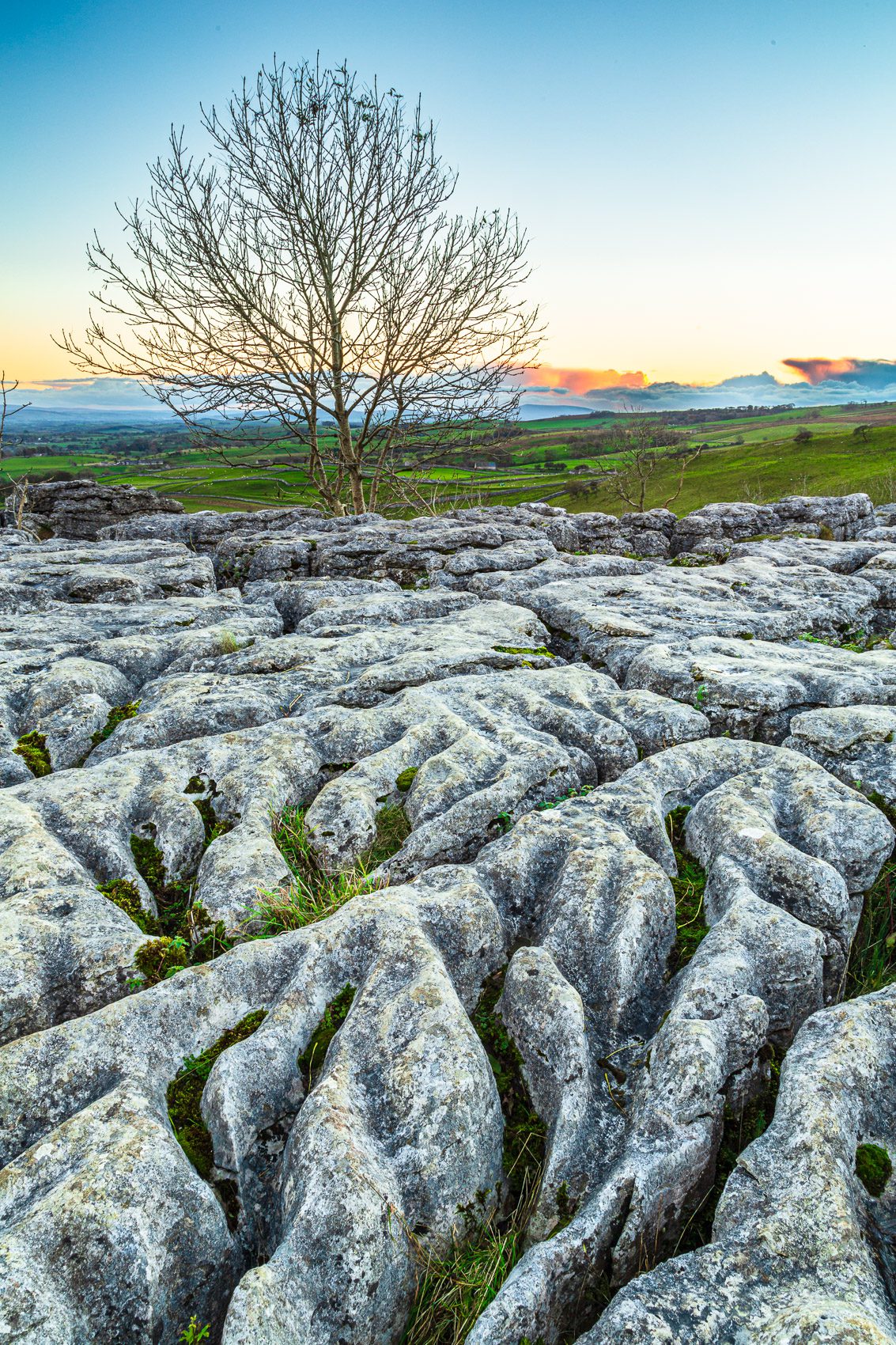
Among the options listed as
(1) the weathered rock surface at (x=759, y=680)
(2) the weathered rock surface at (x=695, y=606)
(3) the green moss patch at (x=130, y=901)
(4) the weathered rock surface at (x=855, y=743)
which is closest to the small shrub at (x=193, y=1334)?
(3) the green moss patch at (x=130, y=901)

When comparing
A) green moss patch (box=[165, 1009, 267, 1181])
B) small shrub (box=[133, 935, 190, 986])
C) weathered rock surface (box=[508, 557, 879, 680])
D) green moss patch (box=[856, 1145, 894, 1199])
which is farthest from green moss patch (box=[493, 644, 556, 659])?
green moss patch (box=[856, 1145, 894, 1199])

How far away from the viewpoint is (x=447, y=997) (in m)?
4.54

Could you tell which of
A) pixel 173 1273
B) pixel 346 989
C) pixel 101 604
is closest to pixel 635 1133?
pixel 346 989

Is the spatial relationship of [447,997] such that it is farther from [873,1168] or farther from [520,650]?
[520,650]

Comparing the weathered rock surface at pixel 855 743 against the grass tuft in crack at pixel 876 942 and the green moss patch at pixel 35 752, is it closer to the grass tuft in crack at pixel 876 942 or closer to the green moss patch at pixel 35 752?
the grass tuft in crack at pixel 876 942

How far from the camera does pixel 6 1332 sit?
9.79ft

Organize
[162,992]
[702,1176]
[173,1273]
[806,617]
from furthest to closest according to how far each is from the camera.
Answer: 1. [806,617]
2. [162,992]
3. [702,1176]
4. [173,1273]

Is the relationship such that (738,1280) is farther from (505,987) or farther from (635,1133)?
(505,987)

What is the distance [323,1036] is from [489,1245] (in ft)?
5.21

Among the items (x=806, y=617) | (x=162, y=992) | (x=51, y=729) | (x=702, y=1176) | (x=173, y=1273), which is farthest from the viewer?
(x=806, y=617)

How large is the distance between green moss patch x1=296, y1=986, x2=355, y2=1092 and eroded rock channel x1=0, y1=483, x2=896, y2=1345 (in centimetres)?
3

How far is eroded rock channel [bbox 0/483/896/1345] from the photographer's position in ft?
10.8

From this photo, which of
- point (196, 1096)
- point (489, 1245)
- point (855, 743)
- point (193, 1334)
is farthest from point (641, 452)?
point (193, 1334)

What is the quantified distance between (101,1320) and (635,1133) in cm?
287
